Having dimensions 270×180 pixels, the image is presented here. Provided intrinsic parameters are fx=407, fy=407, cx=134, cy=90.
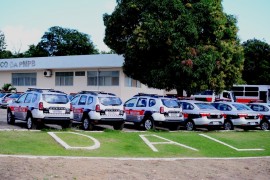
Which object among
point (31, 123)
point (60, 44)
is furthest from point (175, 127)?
point (60, 44)

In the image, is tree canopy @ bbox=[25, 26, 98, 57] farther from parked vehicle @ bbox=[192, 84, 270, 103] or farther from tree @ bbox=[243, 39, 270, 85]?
parked vehicle @ bbox=[192, 84, 270, 103]

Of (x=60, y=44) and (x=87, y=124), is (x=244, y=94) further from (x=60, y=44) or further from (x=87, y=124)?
(x=60, y=44)

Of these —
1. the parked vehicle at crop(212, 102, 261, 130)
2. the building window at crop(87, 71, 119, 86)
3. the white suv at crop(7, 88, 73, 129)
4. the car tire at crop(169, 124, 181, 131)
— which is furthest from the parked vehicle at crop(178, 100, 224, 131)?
the building window at crop(87, 71, 119, 86)

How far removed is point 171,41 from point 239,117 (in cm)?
666

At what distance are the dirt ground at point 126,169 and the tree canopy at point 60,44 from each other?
67.9 m

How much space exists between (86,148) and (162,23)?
1429 centimetres

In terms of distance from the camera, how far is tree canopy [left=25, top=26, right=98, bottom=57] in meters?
78.4

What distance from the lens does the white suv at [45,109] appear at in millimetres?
16125

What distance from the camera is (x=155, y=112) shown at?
1881cm

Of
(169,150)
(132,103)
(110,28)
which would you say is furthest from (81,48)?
(169,150)

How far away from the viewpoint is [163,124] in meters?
18.8

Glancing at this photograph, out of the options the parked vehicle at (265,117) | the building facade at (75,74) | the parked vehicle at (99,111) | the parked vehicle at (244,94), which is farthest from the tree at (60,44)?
the parked vehicle at (99,111)

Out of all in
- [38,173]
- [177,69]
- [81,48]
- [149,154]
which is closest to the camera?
[38,173]

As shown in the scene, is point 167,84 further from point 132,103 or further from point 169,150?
point 169,150
